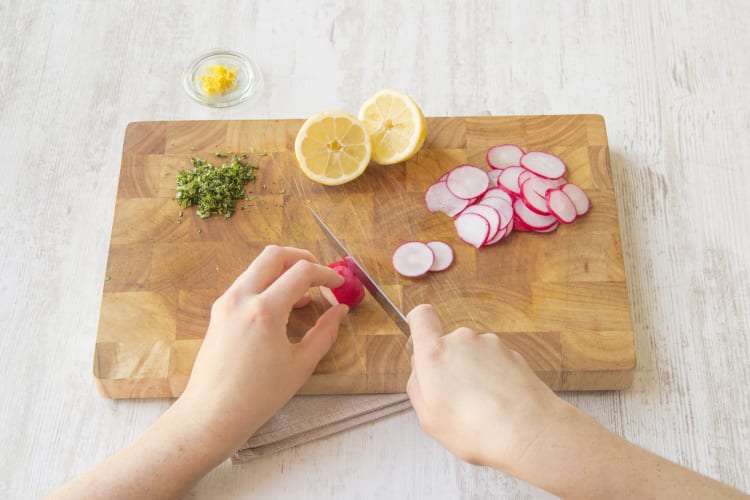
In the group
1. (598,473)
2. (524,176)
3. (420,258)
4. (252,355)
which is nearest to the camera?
(598,473)

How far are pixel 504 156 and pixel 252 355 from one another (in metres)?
1.02

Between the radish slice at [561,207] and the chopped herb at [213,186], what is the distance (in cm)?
89

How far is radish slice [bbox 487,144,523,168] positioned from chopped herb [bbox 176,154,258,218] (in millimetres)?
721

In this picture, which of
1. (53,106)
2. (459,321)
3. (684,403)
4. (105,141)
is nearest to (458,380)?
(459,321)

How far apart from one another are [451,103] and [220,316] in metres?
1.21

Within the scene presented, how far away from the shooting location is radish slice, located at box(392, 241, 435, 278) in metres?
2.41

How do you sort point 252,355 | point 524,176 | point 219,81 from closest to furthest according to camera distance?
point 252,355, point 524,176, point 219,81

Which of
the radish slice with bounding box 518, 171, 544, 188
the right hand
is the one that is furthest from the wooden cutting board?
the right hand

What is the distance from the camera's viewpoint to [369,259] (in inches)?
97.0

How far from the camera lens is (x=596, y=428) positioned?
1860 millimetres

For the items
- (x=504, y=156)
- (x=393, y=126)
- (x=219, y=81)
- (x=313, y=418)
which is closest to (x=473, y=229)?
(x=504, y=156)

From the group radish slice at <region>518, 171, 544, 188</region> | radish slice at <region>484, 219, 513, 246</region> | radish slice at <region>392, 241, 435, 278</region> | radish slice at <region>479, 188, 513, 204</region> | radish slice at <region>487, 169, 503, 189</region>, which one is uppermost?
radish slice at <region>518, 171, 544, 188</region>

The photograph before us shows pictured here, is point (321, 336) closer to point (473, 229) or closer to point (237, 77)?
point (473, 229)

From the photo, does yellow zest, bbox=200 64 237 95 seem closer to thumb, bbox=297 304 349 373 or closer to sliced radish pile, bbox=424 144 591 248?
sliced radish pile, bbox=424 144 591 248
